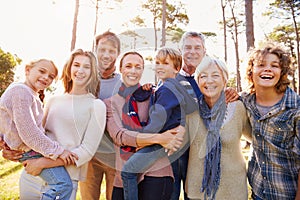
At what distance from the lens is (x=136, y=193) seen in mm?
2018

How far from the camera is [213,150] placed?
2068 millimetres

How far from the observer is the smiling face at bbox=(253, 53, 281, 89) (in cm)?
202

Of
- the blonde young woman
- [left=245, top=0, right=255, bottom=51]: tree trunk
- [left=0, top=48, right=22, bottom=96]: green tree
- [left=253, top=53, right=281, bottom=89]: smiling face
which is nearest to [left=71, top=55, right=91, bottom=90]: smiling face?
the blonde young woman

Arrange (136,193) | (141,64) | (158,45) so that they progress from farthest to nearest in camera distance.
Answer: (158,45), (141,64), (136,193)

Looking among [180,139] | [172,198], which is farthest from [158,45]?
[172,198]

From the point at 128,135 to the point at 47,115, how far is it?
639 mm

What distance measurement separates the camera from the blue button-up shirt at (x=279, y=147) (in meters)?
1.93

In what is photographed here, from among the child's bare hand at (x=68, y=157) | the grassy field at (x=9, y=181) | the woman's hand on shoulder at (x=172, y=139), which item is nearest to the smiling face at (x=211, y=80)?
the woman's hand on shoulder at (x=172, y=139)

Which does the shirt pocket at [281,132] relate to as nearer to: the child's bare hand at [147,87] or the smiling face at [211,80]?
the smiling face at [211,80]

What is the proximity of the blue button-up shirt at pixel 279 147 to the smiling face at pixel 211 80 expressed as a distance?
11.4 inches

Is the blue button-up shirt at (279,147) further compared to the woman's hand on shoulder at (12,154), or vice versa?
the woman's hand on shoulder at (12,154)

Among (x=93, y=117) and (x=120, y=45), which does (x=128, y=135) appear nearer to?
Answer: (x=93, y=117)

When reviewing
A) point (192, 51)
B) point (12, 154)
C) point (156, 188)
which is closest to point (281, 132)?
point (156, 188)

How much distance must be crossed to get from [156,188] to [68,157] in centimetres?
63
